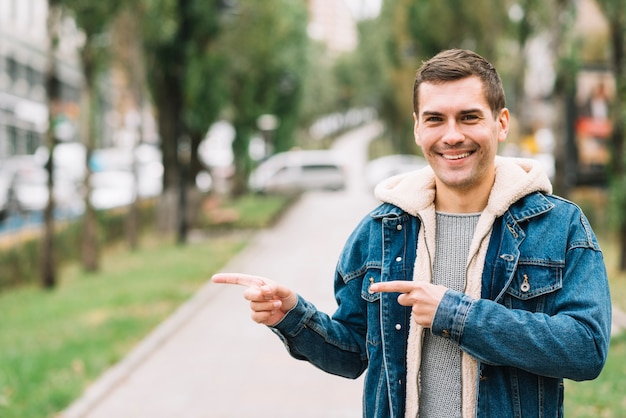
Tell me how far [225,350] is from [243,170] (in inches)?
956

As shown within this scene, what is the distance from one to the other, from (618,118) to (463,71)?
1097 cm

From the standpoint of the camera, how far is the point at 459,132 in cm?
241

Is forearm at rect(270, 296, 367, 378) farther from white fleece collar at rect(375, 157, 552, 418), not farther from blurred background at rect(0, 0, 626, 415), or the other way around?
blurred background at rect(0, 0, 626, 415)

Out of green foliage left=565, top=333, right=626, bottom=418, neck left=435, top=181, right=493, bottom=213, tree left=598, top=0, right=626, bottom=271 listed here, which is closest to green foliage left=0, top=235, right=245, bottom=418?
green foliage left=565, top=333, right=626, bottom=418

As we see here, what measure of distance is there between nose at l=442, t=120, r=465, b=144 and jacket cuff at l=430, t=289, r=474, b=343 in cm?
41

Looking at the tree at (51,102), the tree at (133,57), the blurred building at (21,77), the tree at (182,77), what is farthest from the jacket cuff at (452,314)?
the blurred building at (21,77)

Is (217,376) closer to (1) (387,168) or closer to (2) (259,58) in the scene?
(2) (259,58)

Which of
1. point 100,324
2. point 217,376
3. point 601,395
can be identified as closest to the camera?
point 601,395

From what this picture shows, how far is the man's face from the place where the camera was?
7.88ft

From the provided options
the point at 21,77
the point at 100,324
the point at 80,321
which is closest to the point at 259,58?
the point at 80,321

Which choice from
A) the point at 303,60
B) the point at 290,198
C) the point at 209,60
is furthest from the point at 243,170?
the point at 209,60

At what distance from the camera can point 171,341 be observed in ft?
30.1

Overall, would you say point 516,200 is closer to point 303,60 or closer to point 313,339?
point 313,339

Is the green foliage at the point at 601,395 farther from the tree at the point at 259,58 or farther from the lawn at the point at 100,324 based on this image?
the tree at the point at 259,58
